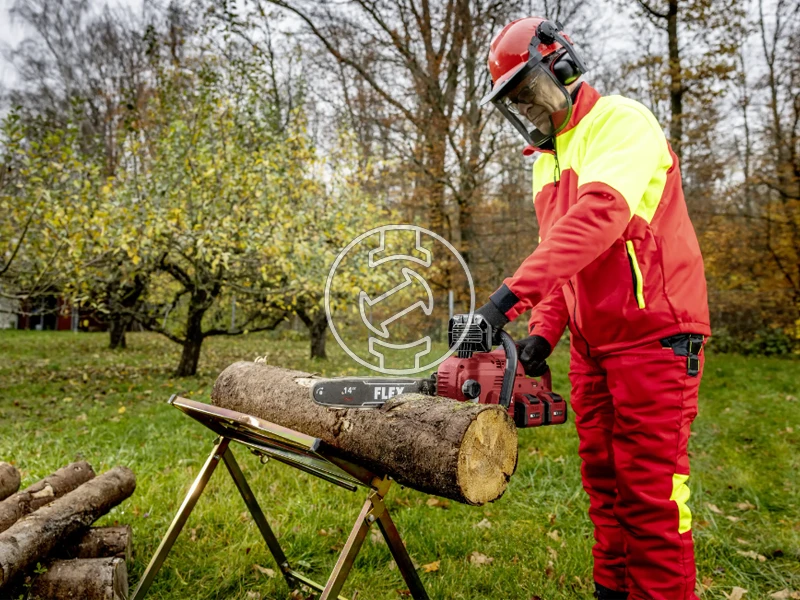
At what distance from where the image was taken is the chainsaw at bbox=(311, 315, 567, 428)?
1848 millimetres

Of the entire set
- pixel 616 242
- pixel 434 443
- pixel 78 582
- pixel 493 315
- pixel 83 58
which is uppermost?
pixel 83 58

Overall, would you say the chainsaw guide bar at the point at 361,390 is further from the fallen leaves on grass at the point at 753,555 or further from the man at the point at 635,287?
the fallen leaves on grass at the point at 753,555

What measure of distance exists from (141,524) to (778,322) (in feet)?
49.0

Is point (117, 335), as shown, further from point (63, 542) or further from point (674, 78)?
point (674, 78)

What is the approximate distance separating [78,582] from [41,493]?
672 millimetres

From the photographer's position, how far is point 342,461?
1812mm

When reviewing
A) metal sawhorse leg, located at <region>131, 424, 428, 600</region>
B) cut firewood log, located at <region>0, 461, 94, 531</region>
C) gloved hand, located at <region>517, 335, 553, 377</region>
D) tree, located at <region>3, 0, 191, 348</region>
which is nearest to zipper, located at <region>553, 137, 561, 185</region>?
gloved hand, located at <region>517, 335, 553, 377</region>

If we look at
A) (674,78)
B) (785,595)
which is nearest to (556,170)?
(785,595)

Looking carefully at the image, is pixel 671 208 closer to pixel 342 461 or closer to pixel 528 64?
pixel 528 64

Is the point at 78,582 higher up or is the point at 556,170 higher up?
the point at 556,170

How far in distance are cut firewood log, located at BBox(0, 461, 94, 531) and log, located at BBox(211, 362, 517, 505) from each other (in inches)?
65.1

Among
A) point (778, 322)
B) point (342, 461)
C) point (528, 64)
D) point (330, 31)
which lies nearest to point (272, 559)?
point (342, 461)

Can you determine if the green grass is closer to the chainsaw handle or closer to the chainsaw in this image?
the chainsaw

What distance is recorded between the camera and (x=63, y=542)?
101 inches
